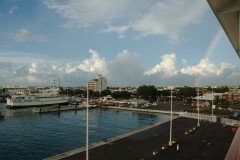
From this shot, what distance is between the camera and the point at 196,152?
31328mm

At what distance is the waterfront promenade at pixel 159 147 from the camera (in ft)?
96.7

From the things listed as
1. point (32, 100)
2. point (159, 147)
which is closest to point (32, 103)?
point (32, 100)

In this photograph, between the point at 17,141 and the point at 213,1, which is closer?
the point at 213,1

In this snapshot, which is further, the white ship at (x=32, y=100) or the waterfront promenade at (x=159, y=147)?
the white ship at (x=32, y=100)

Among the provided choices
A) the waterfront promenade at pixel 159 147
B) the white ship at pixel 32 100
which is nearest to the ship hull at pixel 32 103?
the white ship at pixel 32 100

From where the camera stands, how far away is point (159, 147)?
112 ft

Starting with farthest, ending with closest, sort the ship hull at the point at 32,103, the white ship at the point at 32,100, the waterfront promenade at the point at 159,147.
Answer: the white ship at the point at 32,100 < the ship hull at the point at 32,103 < the waterfront promenade at the point at 159,147

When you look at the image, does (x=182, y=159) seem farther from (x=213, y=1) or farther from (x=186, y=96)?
(x=186, y=96)

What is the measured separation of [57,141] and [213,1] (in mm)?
46896

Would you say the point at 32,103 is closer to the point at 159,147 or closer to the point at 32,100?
the point at 32,100

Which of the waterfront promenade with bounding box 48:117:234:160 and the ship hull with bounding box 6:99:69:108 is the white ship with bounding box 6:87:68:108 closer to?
the ship hull with bounding box 6:99:69:108

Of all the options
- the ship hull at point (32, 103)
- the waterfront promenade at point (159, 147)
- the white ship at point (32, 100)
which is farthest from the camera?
the white ship at point (32, 100)

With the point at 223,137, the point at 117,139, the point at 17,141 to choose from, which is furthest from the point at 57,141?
the point at 223,137

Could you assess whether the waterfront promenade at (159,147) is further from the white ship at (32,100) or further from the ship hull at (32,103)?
the white ship at (32,100)
